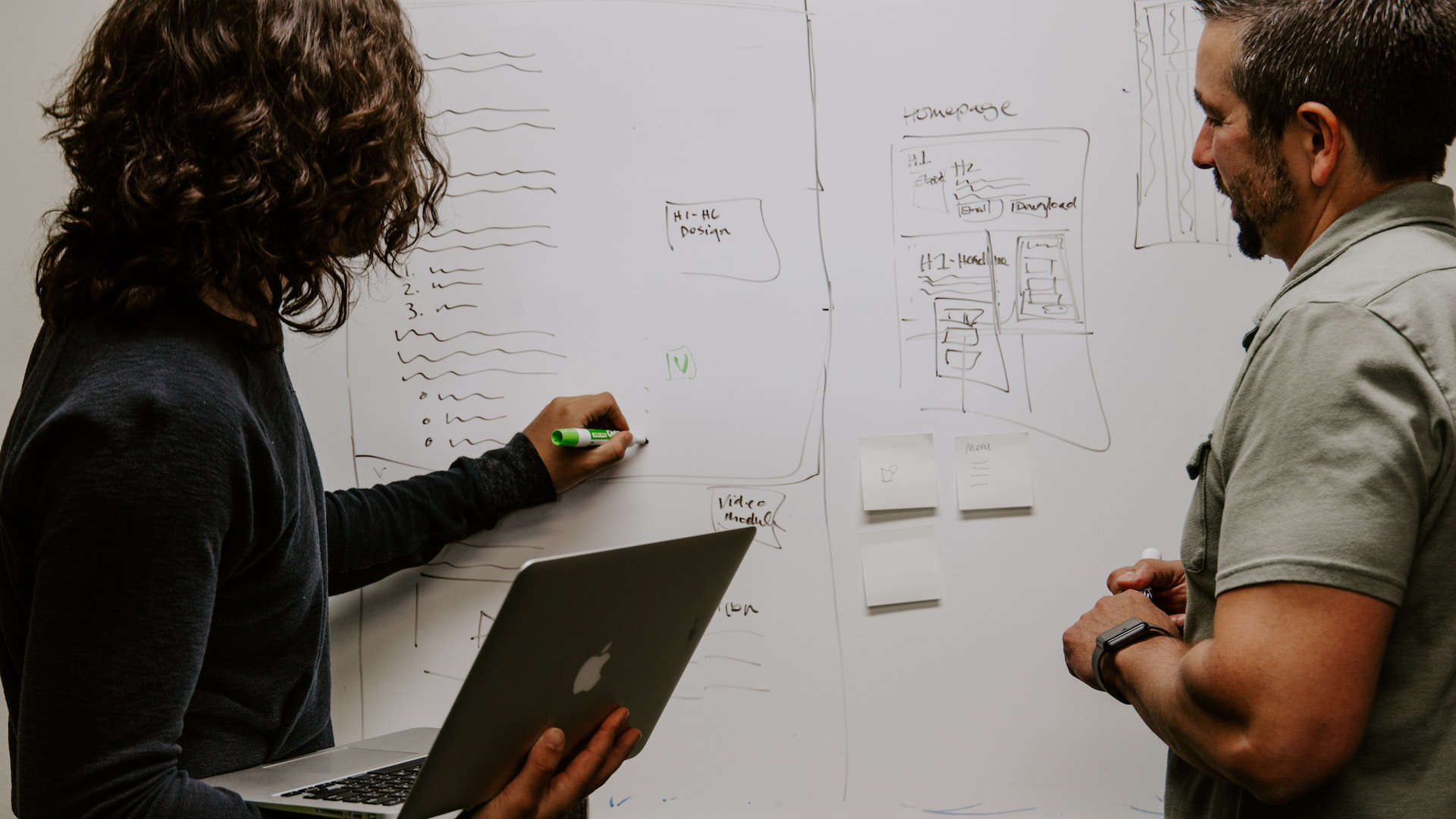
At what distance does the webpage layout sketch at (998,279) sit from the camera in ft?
4.34

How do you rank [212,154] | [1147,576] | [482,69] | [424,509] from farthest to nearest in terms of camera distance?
[482,69] < [424,509] < [1147,576] < [212,154]

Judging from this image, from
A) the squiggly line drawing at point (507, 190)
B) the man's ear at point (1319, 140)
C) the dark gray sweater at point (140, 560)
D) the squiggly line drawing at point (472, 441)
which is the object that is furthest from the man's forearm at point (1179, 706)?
the squiggly line drawing at point (507, 190)

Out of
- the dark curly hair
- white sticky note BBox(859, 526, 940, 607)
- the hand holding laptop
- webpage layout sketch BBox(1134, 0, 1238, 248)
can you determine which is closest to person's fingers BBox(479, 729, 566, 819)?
the hand holding laptop

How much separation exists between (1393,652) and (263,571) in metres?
0.90

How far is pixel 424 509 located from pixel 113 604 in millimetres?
601

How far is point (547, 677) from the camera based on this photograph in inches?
29.6

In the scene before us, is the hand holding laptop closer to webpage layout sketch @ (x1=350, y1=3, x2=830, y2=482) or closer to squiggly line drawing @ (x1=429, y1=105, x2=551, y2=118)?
webpage layout sketch @ (x1=350, y1=3, x2=830, y2=482)

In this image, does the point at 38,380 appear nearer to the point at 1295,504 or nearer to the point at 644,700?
the point at 644,700

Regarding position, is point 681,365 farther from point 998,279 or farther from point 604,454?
point 998,279

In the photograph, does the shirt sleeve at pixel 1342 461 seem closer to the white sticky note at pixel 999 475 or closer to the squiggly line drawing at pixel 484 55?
the white sticky note at pixel 999 475

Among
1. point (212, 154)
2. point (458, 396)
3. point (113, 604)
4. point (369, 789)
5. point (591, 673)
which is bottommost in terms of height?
point (369, 789)

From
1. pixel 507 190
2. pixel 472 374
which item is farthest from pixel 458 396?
pixel 507 190

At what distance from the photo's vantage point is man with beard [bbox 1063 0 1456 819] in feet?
2.27

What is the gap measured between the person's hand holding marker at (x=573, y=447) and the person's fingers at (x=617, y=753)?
0.47m
